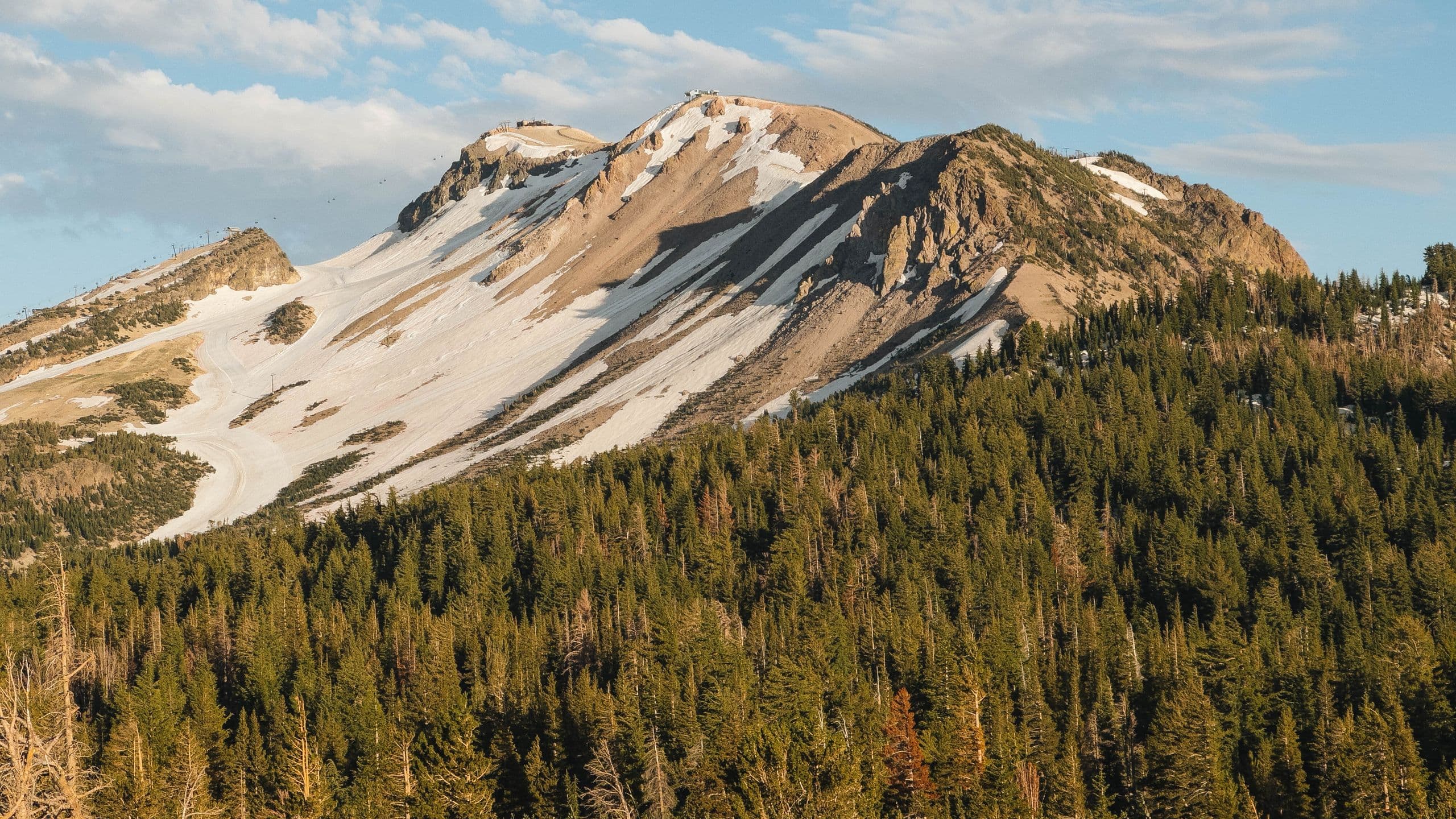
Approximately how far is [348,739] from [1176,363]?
9221cm

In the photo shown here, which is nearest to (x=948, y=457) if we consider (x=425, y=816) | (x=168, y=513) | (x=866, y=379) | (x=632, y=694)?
(x=866, y=379)

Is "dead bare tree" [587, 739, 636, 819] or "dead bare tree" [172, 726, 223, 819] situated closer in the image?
"dead bare tree" [587, 739, 636, 819]

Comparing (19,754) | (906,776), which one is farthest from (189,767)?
(19,754)

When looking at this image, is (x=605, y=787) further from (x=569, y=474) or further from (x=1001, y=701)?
(x=569, y=474)

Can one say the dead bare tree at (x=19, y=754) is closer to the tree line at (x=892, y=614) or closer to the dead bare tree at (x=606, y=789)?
the tree line at (x=892, y=614)

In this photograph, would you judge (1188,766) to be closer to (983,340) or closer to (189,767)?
(189,767)

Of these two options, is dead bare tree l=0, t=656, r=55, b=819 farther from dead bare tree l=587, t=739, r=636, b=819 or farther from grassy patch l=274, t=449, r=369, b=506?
grassy patch l=274, t=449, r=369, b=506

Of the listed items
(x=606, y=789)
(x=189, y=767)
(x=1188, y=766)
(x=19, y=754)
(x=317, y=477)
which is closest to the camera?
(x=19, y=754)

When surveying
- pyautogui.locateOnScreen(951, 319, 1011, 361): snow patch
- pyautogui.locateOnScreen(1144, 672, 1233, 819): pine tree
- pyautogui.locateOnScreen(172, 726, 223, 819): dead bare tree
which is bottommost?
pyautogui.locateOnScreen(1144, 672, 1233, 819): pine tree

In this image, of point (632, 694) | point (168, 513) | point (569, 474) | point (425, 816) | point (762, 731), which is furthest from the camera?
point (168, 513)

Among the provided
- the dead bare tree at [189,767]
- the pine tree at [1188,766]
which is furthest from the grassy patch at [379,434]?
the pine tree at [1188,766]

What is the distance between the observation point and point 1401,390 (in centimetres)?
12725

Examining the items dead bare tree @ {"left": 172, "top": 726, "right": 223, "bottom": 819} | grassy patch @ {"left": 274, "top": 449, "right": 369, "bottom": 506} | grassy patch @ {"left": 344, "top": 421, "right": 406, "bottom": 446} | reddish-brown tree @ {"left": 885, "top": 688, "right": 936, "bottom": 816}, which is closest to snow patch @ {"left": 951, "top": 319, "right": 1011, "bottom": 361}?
grassy patch @ {"left": 274, "top": 449, "right": 369, "bottom": 506}

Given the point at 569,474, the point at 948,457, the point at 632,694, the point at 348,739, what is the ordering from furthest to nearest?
the point at 569,474
the point at 948,457
the point at 348,739
the point at 632,694
